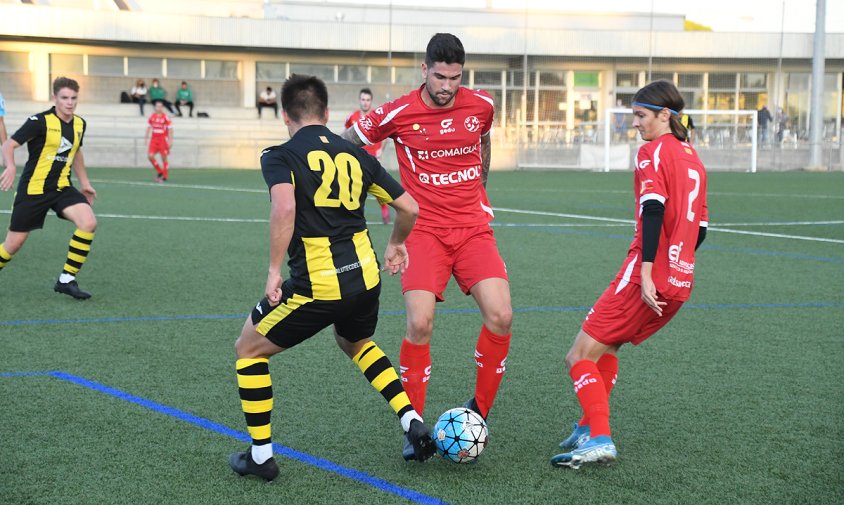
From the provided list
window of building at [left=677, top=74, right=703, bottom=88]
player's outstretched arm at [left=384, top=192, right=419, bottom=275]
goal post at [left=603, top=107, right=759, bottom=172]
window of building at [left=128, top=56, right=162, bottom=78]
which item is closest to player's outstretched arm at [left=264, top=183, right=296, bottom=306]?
player's outstretched arm at [left=384, top=192, right=419, bottom=275]

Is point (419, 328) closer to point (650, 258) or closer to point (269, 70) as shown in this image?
point (650, 258)

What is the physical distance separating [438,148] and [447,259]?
0.58 m

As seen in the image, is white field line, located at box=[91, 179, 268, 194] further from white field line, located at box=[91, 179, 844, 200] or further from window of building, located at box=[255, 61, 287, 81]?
window of building, located at box=[255, 61, 287, 81]

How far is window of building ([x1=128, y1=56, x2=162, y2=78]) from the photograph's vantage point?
43625mm

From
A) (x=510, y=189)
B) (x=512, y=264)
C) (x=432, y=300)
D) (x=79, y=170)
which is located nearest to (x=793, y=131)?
(x=510, y=189)

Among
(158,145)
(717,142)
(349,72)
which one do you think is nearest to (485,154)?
(158,145)

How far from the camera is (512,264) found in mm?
10719

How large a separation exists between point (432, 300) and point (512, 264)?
19.5 feet

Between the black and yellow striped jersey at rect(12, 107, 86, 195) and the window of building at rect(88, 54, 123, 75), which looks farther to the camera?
the window of building at rect(88, 54, 123, 75)

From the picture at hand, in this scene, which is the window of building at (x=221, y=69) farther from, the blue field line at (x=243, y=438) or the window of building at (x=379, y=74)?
the blue field line at (x=243, y=438)

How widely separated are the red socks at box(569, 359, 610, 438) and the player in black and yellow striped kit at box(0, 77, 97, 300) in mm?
5311

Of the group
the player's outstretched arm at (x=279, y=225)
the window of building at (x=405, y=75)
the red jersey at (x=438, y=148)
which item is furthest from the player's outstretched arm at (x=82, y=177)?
the window of building at (x=405, y=75)

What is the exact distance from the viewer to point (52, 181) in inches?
337

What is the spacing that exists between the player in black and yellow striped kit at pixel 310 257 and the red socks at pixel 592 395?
701mm
